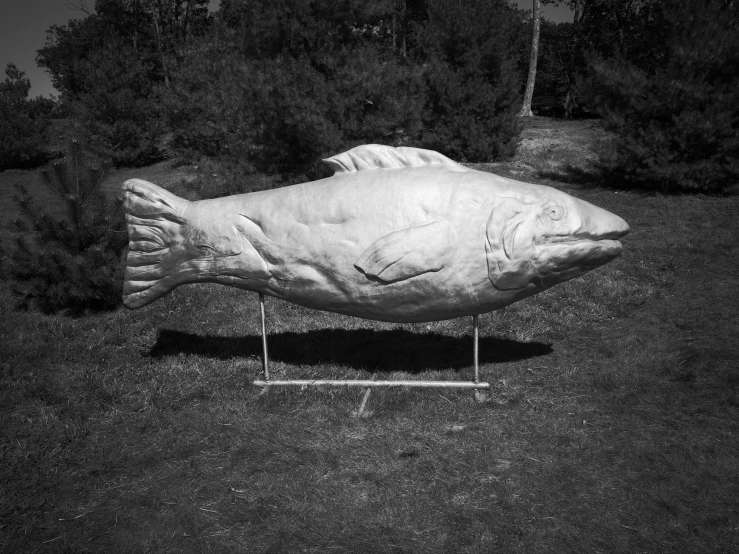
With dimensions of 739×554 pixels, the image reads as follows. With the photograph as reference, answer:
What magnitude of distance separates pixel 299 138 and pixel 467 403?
289 inches

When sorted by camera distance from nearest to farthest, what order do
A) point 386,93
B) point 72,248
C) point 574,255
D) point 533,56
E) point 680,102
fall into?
point 574,255
point 72,248
point 386,93
point 680,102
point 533,56

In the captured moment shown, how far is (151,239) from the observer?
156 inches

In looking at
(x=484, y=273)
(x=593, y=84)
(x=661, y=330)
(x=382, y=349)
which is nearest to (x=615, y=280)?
(x=661, y=330)

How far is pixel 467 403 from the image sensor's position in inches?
161

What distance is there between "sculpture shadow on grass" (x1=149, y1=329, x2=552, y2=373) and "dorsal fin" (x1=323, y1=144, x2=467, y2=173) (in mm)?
1772

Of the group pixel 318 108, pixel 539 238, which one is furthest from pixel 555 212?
pixel 318 108

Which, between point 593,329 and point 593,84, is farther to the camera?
point 593,84

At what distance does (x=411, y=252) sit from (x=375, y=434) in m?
1.27

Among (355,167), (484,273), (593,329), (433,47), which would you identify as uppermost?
(433,47)

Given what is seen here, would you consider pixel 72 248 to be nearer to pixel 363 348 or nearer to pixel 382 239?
pixel 363 348

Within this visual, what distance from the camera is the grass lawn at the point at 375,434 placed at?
114 inches

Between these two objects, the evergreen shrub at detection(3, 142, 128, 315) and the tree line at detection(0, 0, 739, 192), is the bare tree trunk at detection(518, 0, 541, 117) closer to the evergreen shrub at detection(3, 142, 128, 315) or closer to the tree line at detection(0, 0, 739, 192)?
the tree line at detection(0, 0, 739, 192)

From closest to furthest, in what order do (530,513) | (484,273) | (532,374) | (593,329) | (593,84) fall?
(530,513)
(484,273)
(532,374)
(593,329)
(593,84)

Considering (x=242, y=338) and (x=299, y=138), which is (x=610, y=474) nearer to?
(x=242, y=338)
